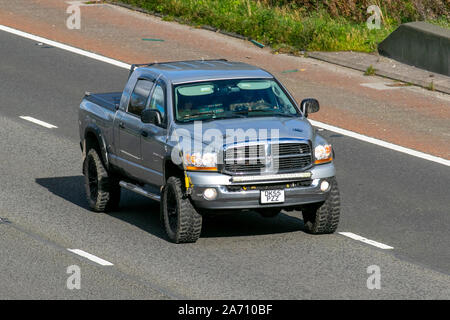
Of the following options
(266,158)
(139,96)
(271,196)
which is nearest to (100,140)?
(139,96)

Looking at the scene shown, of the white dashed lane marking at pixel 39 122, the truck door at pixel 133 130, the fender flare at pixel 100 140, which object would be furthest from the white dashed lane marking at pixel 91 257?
the white dashed lane marking at pixel 39 122

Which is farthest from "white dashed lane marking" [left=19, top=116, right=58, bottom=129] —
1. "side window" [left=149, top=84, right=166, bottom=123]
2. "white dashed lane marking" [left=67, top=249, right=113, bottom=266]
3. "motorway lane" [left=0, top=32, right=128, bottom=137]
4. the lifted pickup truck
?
"white dashed lane marking" [left=67, top=249, right=113, bottom=266]

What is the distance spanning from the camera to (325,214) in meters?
14.7

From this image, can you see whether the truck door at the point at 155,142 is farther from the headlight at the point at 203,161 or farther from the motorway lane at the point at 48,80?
the motorway lane at the point at 48,80

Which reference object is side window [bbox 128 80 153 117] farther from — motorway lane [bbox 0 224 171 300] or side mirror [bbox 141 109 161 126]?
motorway lane [bbox 0 224 171 300]

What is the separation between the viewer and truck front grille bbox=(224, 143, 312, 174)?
547 inches

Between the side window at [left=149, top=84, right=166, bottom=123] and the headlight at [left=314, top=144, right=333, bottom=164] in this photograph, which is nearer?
the headlight at [left=314, top=144, right=333, bottom=164]

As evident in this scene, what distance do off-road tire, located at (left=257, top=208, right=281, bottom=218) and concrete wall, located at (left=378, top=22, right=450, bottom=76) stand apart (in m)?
11.1

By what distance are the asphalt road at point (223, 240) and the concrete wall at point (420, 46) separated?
17.4 ft

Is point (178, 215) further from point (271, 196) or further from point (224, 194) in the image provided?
point (271, 196)

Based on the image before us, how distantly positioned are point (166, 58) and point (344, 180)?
9.31 metres

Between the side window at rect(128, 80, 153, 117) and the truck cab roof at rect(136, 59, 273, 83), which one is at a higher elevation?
the truck cab roof at rect(136, 59, 273, 83)

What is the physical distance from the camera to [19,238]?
14688 mm
